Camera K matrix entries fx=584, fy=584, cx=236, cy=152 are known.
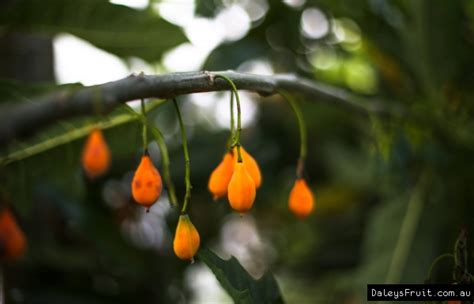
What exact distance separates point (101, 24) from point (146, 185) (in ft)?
2.58

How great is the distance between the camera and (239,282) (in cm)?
92

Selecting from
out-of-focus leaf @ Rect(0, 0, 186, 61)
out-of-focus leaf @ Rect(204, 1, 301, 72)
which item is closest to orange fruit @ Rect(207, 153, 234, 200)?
out-of-focus leaf @ Rect(0, 0, 186, 61)

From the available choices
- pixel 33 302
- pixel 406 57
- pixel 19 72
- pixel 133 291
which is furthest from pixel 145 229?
pixel 406 57

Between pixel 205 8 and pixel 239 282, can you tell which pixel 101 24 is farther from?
pixel 239 282

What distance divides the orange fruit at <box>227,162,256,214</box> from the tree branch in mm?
114

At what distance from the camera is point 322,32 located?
6.77ft

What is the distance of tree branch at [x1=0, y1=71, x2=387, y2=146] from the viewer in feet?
1.84

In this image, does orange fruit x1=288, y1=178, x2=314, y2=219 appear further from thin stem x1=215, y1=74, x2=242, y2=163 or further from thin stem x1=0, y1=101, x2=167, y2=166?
thin stem x1=0, y1=101, x2=167, y2=166

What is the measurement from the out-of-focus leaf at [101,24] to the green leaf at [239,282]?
0.70 metres

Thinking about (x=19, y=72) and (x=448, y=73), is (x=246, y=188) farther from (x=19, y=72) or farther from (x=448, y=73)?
(x=19, y=72)

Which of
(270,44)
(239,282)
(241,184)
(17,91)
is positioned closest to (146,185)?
(241,184)

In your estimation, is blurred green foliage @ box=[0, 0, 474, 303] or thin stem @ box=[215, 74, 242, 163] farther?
blurred green foliage @ box=[0, 0, 474, 303]

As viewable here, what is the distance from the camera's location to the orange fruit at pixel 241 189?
762 mm

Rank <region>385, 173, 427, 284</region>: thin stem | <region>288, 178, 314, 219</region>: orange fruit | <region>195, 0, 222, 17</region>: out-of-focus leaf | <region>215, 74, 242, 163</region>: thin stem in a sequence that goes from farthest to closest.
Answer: <region>195, 0, 222, 17</region>: out-of-focus leaf
<region>385, 173, 427, 284</region>: thin stem
<region>288, 178, 314, 219</region>: orange fruit
<region>215, 74, 242, 163</region>: thin stem
